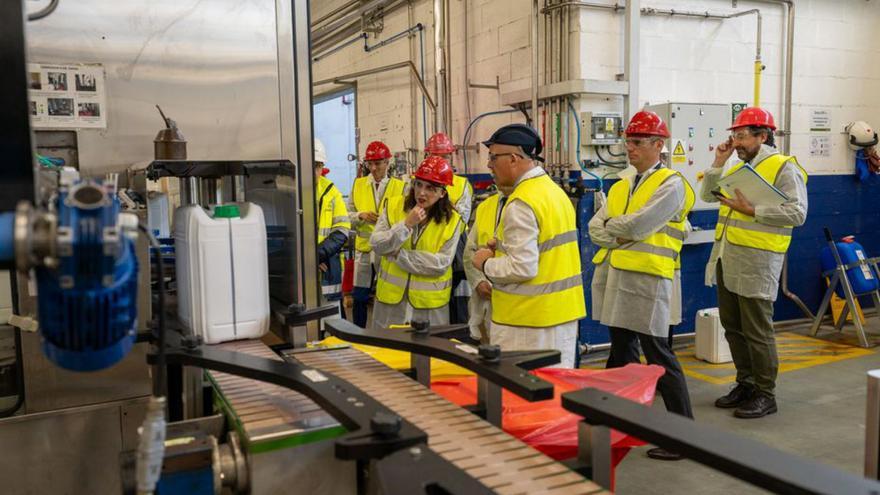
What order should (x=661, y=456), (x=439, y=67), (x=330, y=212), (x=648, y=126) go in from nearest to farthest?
(x=661, y=456)
(x=648, y=126)
(x=330, y=212)
(x=439, y=67)

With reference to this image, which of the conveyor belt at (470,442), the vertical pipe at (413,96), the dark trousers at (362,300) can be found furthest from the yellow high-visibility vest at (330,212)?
the conveyor belt at (470,442)

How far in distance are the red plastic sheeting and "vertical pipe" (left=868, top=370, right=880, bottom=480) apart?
1.26 feet

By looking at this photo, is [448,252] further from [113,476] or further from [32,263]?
[32,263]

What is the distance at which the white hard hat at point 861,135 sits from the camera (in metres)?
5.39

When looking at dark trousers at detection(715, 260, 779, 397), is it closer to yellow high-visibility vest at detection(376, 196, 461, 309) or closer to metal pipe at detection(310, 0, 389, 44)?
yellow high-visibility vest at detection(376, 196, 461, 309)

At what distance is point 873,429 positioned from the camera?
119 cm

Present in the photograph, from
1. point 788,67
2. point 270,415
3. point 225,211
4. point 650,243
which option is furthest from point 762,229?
point 270,415

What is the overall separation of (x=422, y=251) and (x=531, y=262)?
93 cm

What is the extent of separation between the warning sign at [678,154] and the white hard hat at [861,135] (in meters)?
1.85

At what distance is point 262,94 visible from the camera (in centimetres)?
193

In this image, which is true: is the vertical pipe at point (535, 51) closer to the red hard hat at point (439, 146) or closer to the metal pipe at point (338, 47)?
the red hard hat at point (439, 146)

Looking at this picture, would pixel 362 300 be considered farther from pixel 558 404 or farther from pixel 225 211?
pixel 558 404

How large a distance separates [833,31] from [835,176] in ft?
3.68

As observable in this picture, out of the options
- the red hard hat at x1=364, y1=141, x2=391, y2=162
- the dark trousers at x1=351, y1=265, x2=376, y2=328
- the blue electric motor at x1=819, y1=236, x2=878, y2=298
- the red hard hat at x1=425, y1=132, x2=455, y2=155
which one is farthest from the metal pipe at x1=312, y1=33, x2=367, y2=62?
the blue electric motor at x1=819, y1=236, x2=878, y2=298
